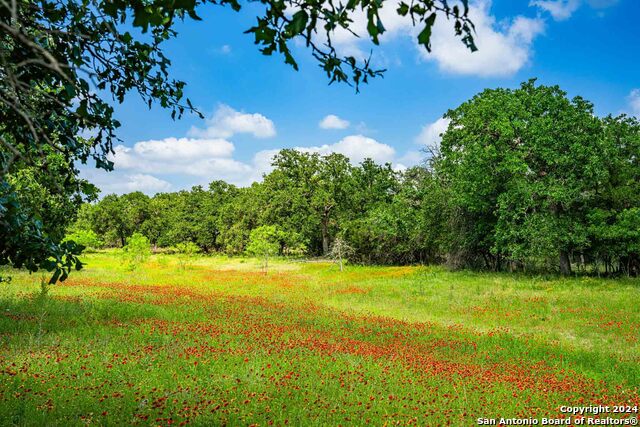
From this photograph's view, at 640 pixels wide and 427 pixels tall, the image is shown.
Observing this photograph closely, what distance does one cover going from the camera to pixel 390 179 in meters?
58.8

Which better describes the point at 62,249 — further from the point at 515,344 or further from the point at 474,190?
the point at 474,190

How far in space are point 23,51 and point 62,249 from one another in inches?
77.5

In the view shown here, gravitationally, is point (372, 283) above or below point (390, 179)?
below

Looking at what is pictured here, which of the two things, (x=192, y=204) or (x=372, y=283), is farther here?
(x=192, y=204)

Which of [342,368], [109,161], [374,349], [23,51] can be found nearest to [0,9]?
[23,51]

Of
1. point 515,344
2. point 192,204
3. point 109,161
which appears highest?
point 192,204

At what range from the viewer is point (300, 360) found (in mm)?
9375

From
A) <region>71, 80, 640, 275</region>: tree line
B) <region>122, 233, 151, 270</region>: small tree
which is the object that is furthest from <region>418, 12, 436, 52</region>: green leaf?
<region>122, 233, 151, 270</region>: small tree

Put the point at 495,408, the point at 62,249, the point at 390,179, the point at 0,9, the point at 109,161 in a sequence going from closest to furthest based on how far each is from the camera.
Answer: the point at 0,9 < the point at 62,249 < the point at 109,161 < the point at 495,408 < the point at 390,179

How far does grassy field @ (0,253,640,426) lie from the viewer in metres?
6.36

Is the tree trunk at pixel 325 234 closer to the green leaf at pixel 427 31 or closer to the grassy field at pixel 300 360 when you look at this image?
the grassy field at pixel 300 360

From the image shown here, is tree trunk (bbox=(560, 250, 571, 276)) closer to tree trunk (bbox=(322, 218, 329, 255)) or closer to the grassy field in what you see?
the grassy field

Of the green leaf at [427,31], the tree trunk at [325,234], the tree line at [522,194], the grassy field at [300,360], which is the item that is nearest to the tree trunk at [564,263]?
the tree line at [522,194]

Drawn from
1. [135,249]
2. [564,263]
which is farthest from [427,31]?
[135,249]
